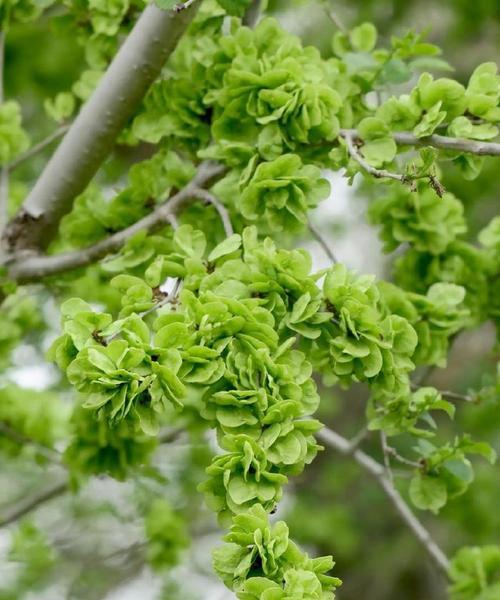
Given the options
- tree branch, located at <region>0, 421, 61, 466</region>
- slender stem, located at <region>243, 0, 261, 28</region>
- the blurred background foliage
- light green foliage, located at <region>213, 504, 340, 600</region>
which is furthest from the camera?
the blurred background foliage

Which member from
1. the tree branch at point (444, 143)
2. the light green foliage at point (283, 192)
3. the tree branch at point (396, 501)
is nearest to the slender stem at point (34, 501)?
the tree branch at point (396, 501)

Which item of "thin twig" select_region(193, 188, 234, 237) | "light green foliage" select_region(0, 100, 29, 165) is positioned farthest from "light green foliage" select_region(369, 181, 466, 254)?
"light green foliage" select_region(0, 100, 29, 165)

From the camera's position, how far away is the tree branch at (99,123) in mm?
2154

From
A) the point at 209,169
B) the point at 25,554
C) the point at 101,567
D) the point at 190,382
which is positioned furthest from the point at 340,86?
the point at 101,567

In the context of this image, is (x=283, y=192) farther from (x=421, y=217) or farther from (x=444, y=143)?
(x=421, y=217)

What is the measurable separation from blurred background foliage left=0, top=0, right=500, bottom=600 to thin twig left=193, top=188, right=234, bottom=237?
4.39 ft

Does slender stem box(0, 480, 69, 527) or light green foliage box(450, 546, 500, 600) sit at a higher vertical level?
light green foliage box(450, 546, 500, 600)

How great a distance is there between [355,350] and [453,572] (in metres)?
1.16

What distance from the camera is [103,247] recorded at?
2.26m

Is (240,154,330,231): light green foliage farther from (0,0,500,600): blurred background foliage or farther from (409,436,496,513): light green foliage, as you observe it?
(0,0,500,600): blurred background foliage

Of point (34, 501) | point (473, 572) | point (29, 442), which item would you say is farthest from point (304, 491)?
point (473, 572)

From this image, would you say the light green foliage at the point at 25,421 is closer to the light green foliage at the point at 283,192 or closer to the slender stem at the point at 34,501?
the slender stem at the point at 34,501

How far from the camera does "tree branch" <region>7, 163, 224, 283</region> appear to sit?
2.21m

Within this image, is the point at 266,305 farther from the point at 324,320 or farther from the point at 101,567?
the point at 101,567
